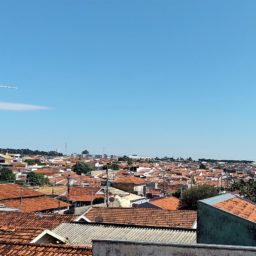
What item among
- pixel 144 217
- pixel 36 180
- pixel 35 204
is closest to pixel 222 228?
pixel 144 217

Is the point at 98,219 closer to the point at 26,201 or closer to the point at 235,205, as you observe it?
the point at 235,205

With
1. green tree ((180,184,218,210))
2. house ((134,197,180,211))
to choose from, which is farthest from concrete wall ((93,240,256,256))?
green tree ((180,184,218,210))

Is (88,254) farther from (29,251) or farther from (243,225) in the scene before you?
(243,225)

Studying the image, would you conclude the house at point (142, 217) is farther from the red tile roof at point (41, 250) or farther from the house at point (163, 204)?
the house at point (163, 204)

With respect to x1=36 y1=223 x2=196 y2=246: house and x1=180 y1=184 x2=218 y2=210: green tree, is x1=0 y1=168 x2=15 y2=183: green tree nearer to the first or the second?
x1=180 y1=184 x2=218 y2=210: green tree

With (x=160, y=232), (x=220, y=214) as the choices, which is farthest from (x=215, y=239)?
(x=160, y=232)

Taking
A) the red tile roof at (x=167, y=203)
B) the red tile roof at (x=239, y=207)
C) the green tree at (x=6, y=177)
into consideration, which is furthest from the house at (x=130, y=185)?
the red tile roof at (x=239, y=207)

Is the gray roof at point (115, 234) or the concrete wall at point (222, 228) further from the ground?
the concrete wall at point (222, 228)
